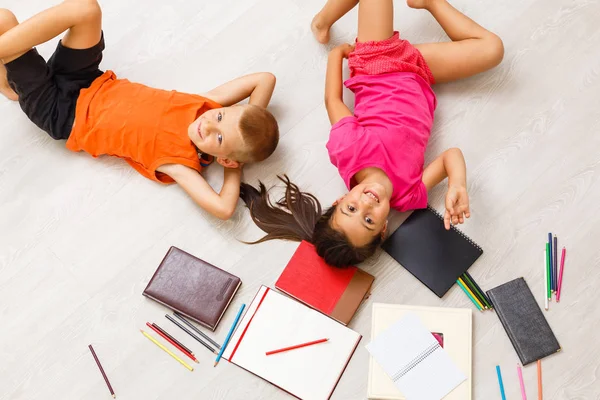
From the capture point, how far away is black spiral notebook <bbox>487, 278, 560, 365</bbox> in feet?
4.31

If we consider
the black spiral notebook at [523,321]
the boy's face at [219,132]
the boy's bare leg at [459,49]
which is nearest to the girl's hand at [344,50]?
the boy's bare leg at [459,49]

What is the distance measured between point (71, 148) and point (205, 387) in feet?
2.19

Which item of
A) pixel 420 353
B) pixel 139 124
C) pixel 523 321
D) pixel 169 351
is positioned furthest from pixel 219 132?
pixel 523 321

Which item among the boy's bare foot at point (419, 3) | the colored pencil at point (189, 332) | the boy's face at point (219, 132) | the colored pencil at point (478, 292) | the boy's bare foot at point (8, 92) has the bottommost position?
the colored pencil at point (189, 332)

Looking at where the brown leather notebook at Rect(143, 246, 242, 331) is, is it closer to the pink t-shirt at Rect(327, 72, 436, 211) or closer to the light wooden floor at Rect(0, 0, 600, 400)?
the light wooden floor at Rect(0, 0, 600, 400)

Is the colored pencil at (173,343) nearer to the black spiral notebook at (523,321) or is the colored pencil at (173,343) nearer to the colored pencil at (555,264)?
the black spiral notebook at (523,321)

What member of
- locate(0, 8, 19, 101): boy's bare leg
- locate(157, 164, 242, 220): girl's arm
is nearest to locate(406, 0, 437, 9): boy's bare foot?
locate(157, 164, 242, 220): girl's arm

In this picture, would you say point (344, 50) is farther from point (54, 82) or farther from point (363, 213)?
point (54, 82)

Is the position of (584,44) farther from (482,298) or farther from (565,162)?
(482,298)

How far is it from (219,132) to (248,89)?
0.59 ft

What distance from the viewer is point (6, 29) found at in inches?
52.9

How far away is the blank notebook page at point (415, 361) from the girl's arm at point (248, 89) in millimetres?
634

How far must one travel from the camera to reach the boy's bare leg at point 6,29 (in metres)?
1.34

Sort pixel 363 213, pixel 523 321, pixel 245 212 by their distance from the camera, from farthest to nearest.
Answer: pixel 245 212 → pixel 523 321 → pixel 363 213
